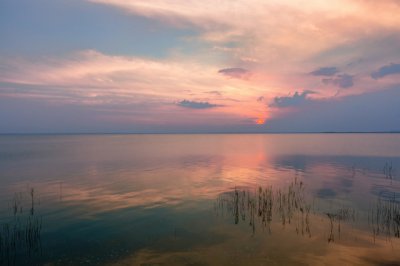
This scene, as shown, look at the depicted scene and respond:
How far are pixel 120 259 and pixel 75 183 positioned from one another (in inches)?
1217

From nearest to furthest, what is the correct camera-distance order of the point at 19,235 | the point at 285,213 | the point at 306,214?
the point at 19,235, the point at 306,214, the point at 285,213

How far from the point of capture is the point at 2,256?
18.0 meters

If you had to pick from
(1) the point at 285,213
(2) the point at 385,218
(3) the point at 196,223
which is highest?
(2) the point at 385,218

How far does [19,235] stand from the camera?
21.8 m

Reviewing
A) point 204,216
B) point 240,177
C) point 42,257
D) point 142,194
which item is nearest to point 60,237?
point 42,257

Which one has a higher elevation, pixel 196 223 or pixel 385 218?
pixel 385 218

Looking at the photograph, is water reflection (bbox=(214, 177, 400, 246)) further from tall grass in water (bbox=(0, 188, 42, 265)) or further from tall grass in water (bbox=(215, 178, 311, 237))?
Answer: tall grass in water (bbox=(0, 188, 42, 265))

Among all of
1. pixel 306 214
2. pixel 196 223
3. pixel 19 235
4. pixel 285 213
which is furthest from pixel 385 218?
pixel 19 235

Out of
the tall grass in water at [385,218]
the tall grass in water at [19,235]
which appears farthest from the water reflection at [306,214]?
the tall grass in water at [19,235]

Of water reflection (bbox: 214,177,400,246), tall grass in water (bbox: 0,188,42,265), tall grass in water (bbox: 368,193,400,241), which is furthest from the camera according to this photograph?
water reflection (bbox: 214,177,400,246)

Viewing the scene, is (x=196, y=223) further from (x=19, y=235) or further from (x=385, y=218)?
(x=385, y=218)

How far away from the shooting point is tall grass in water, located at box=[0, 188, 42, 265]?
18.5 m

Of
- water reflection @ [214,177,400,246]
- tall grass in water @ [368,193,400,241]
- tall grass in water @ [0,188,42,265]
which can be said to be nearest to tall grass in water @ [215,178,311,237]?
water reflection @ [214,177,400,246]

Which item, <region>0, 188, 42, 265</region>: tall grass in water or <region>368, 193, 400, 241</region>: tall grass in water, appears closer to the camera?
<region>0, 188, 42, 265</region>: tall grass in water
